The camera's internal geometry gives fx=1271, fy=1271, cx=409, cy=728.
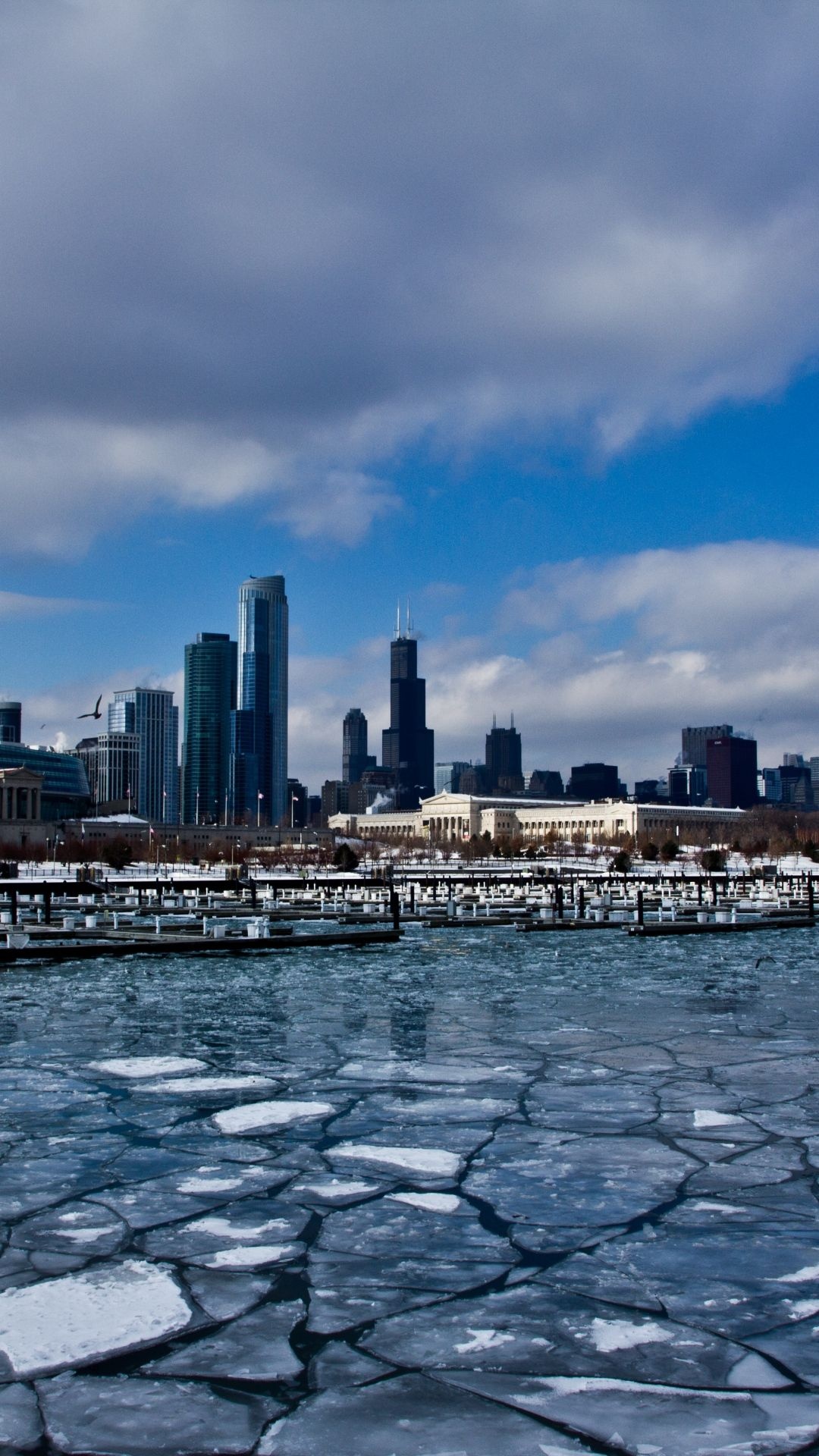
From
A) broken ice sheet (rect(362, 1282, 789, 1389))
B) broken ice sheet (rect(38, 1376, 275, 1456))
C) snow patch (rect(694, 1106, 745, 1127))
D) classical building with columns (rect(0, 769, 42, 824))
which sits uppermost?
classical building with columns (rect(0, 769, 42, 824))

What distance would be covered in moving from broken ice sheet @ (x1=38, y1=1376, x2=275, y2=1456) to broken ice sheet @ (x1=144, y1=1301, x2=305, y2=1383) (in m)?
0.18

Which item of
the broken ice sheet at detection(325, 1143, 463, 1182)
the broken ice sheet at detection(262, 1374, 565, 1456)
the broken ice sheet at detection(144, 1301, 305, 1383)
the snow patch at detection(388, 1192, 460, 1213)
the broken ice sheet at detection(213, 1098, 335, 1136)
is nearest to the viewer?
the broken ice sheet at detection(262, 1374, 565, 1456)

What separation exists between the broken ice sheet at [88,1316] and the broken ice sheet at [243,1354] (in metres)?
0.30

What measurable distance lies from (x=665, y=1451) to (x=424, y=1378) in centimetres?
147

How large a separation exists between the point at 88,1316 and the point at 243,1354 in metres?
1.21

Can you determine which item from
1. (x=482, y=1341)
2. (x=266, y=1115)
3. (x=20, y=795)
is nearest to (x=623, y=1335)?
(x=482, y=1341)

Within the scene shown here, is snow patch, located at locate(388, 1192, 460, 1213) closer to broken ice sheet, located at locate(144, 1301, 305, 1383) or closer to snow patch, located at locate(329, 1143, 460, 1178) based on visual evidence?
A: snow patch, located at locate(329, 1143, 460, 1178)

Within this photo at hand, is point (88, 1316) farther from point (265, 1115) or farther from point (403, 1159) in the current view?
point (265, 1115)

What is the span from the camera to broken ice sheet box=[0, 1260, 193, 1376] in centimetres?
756

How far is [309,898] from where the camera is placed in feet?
219

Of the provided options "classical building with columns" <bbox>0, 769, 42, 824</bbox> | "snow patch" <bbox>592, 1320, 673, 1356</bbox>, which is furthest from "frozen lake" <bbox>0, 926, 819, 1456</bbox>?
"classical building with columns" <bbox>0, 769, 42, 824</bbox>

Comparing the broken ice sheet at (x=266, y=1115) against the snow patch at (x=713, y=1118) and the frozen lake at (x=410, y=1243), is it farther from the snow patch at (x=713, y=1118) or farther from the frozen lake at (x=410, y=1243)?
the snow patch at (x=713, y=1118)

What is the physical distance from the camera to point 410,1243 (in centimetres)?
959

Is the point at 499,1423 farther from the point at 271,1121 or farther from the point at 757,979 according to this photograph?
the point at 757,979
